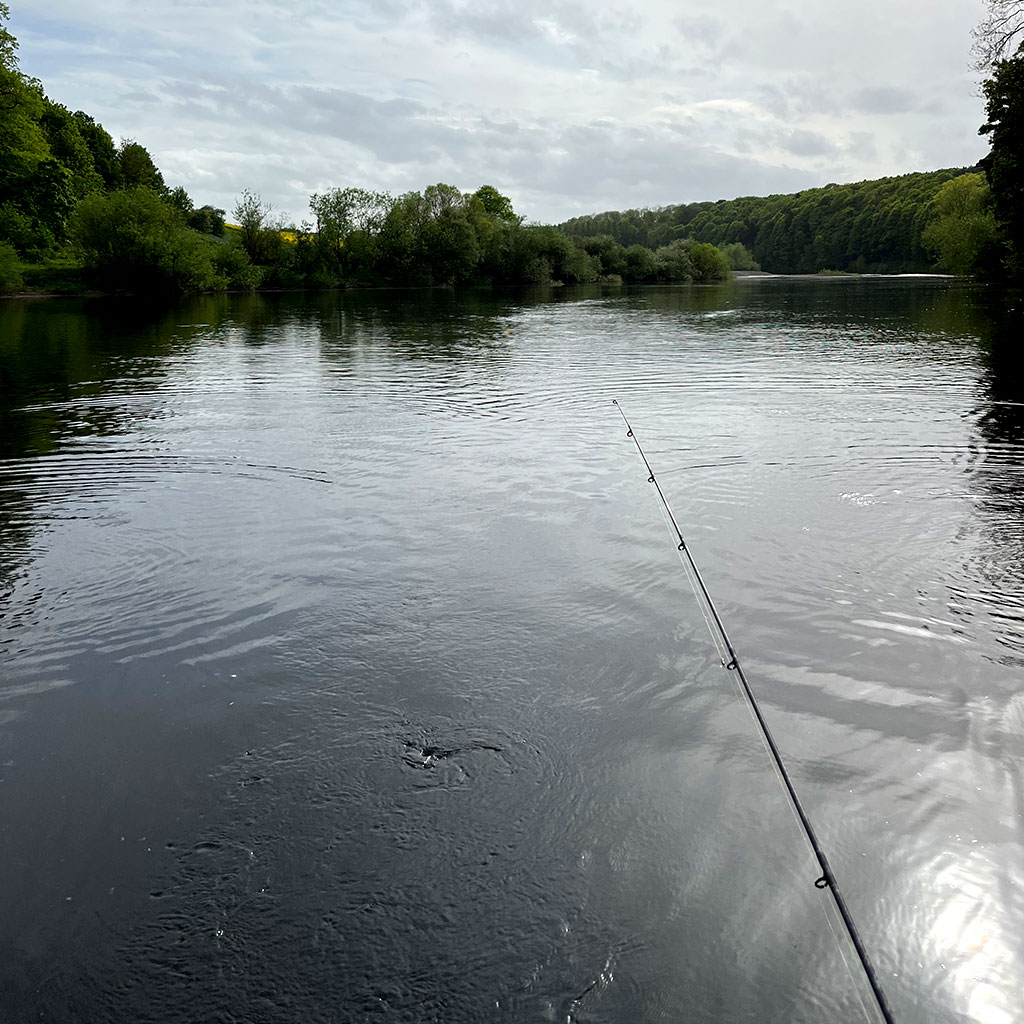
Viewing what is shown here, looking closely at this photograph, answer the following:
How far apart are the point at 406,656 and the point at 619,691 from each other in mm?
1651

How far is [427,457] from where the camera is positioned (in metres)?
12.8

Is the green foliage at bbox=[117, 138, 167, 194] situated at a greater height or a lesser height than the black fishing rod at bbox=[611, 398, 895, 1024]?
greater

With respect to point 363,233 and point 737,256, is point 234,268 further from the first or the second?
point 737,256

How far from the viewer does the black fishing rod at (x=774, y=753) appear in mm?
3422

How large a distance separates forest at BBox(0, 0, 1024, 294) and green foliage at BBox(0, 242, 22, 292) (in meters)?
0.13

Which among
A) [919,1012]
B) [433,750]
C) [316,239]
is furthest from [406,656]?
[316,239]

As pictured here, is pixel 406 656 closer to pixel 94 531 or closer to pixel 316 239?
pixel 94 531

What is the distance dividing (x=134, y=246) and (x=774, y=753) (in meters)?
65.3

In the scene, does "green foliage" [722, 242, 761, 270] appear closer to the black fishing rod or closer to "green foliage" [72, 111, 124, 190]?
"green foliage" [72, 111, 124, 190]

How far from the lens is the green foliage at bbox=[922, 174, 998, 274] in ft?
220

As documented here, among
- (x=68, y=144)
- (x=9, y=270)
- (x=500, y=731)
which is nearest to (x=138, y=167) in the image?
(x=68, y=144)

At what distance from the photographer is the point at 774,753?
4.91 meters

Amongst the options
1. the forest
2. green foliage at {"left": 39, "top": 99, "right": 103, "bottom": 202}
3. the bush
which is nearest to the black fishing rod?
the forest

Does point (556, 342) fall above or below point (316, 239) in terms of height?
below
